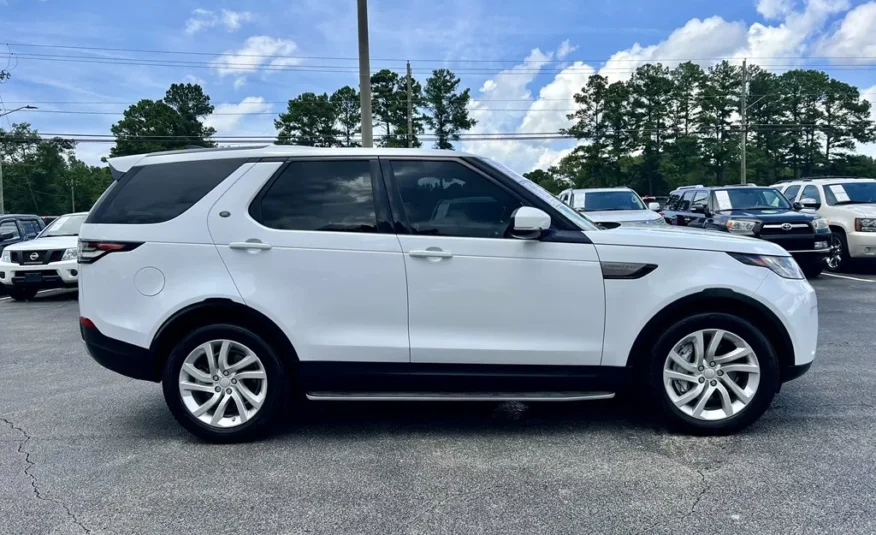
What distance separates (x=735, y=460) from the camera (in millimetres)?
3551

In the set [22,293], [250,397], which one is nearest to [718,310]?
[250,397]

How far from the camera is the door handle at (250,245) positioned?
3.85 metres

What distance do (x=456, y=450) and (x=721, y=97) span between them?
224ft

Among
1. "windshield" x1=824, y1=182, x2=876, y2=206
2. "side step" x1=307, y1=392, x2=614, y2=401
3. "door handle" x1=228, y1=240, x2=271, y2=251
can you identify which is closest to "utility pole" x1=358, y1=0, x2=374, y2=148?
"windshield" x1=824, y1=182, x2=876, y2=206

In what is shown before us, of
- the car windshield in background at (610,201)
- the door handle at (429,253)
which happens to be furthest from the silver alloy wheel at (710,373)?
the car windshield in background at (610,201)

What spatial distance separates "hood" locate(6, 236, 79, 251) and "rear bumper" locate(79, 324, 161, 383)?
8944 millimetres

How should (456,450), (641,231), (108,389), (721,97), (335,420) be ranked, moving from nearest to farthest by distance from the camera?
(456,450) → (641,231) → (335,420) → (108,389) → (721,97)

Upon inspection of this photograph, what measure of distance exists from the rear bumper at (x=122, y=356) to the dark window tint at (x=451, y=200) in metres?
1.90

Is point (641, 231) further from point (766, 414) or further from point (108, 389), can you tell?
point (108, 389)

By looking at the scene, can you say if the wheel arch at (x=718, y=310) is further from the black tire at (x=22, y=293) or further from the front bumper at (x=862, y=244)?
the black tire at (x=22, y=293)

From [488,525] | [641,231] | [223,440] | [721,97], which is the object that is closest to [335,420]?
[223,440]

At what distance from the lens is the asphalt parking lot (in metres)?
2.95

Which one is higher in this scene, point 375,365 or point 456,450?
point 375,365

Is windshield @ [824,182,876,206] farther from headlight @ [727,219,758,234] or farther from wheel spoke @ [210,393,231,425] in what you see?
wheel spoke @ [210,393,231,425]
